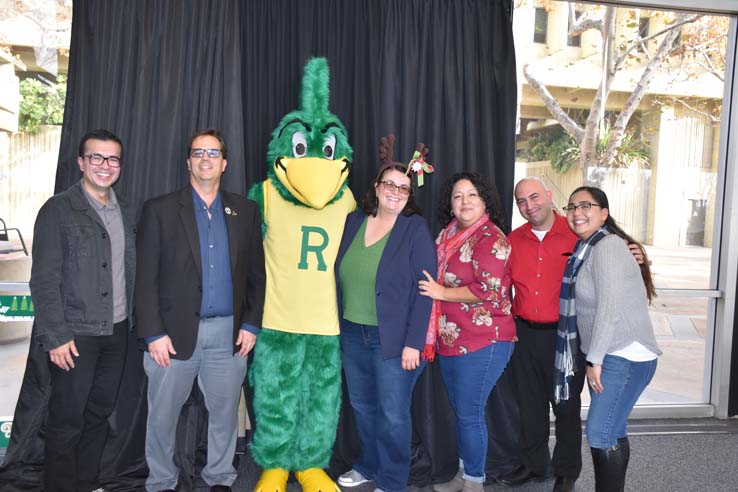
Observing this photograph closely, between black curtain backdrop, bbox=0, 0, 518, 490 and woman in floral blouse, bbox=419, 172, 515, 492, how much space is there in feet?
1.54

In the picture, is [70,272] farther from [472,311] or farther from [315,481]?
[472,311]

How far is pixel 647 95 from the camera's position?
3602 millimetres

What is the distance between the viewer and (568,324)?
2287mm

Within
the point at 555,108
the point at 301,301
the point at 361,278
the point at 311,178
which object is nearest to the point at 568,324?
the point at 361,278

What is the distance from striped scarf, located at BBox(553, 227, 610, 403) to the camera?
7.34 ft

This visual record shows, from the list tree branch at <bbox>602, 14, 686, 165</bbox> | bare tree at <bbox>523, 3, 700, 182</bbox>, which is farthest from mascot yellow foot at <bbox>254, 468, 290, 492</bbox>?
tree branch at <bbox>602, 14, 686, 165</bbox>

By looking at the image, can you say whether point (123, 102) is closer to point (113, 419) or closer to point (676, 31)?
point (113, 419)

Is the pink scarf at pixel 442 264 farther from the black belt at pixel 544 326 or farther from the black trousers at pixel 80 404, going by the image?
the black trousers at pixel 80 404

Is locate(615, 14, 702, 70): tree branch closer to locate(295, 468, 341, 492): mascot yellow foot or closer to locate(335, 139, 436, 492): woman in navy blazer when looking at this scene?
locate(335, 139, 436, 492): woman in navy blazer

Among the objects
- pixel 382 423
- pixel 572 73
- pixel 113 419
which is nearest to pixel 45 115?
pixel 113 419

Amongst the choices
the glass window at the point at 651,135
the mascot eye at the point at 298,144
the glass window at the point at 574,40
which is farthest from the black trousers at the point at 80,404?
the glass window at the point at 574,40

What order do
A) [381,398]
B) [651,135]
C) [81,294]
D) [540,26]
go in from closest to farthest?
[81,294], [381,398], [540,26], [651,135]

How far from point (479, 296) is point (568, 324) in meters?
0.37

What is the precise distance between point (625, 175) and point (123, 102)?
9.46ft
